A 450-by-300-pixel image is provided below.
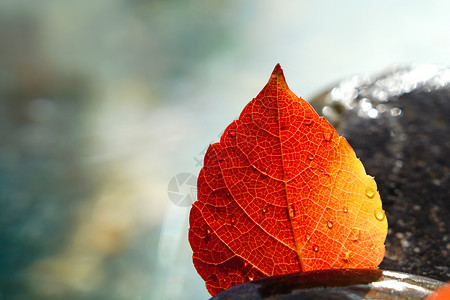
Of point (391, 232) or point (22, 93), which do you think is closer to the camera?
point (391, 232)

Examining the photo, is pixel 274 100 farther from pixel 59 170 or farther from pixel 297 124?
pixel 59 170

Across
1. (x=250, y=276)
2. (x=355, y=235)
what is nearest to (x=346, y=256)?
(x=355, y=235)

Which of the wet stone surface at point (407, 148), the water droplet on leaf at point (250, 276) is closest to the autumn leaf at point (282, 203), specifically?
the water droplet on leaf at point (250, 276)

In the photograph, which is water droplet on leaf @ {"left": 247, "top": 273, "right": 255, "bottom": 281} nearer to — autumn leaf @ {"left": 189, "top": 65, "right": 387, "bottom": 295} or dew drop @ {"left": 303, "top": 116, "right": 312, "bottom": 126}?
autumn leaf @ {"left": 189, "top": 65, "right": 387, "bottom": 295}

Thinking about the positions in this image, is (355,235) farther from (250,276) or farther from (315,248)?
(250,276)

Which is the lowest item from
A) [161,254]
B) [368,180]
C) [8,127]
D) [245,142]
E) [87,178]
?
[368,180]

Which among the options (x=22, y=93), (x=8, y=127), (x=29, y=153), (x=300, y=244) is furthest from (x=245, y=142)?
(x=22, y=93)

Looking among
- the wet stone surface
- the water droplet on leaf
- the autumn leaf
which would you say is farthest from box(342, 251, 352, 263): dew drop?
the wet stone surface

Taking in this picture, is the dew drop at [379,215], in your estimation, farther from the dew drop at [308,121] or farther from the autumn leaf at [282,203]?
the dew drop at [308,121]
